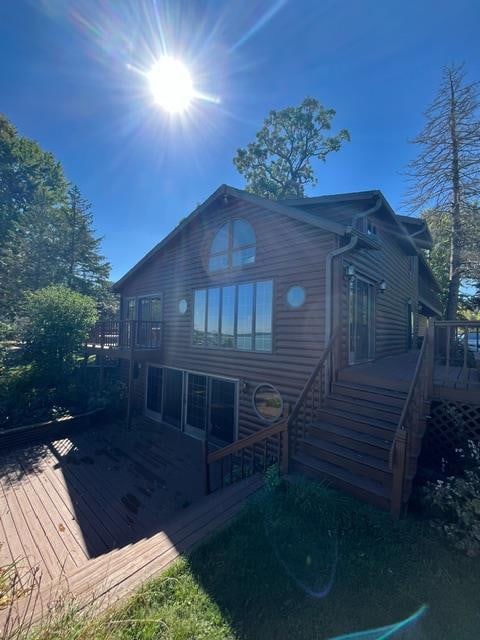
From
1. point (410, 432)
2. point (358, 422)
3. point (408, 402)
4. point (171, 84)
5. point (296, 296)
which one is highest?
point (171, 84)

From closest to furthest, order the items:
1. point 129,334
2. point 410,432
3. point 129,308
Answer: point 410,432
point 129,334
point 129,308

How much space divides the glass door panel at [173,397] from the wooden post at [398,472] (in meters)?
6.74

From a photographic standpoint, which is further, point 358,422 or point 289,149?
point 289,149

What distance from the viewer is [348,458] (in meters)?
4.08

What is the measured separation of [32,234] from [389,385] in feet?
86.2

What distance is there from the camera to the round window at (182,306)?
8.80 metres

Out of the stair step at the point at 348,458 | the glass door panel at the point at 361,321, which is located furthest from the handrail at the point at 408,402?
the glass door panel at the point at 361,321

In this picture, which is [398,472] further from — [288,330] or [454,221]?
[454,221]

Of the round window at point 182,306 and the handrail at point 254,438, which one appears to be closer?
the handrail at point 254,438

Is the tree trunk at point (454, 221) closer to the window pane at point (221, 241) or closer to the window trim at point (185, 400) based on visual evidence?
the window pane at point (221, 241)

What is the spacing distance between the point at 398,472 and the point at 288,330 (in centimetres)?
338

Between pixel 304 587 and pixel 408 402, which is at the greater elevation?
pixel 408 402

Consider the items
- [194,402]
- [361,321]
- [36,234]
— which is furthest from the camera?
[36,234]

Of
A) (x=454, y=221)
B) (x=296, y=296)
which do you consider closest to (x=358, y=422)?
(x=296, y=296)
